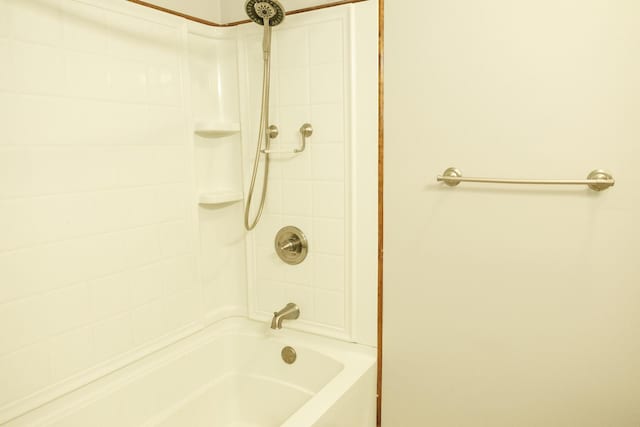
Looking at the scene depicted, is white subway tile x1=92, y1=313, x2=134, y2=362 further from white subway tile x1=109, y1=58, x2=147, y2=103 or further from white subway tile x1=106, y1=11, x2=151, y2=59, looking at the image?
white subway tile x1=106, y1=11, x2=151, y2=59

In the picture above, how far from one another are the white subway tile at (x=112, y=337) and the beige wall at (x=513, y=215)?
3.08 feet

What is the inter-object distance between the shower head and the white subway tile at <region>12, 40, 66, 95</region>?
0.59 meters

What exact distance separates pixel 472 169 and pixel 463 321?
0.53m

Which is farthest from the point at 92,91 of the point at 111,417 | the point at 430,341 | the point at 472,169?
the point at 430,341

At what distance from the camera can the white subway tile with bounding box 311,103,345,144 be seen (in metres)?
1.57

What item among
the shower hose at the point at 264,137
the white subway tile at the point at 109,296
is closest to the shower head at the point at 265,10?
the shower hose at the point at 264,137

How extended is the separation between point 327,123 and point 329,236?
43 cm

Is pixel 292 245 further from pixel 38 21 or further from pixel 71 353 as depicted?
pixel 38 21

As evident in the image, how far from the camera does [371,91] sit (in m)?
1.51

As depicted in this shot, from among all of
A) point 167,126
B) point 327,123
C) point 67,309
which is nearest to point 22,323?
point 67,309

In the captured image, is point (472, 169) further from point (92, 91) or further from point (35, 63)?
point (35, 63)

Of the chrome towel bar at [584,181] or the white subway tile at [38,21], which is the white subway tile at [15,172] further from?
the chrome towel bar at [584,181]

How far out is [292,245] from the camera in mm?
1730

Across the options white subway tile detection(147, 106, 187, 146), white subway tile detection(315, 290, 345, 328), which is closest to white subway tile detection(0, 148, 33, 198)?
white subway tile detection(147, 106, 187, 146)
